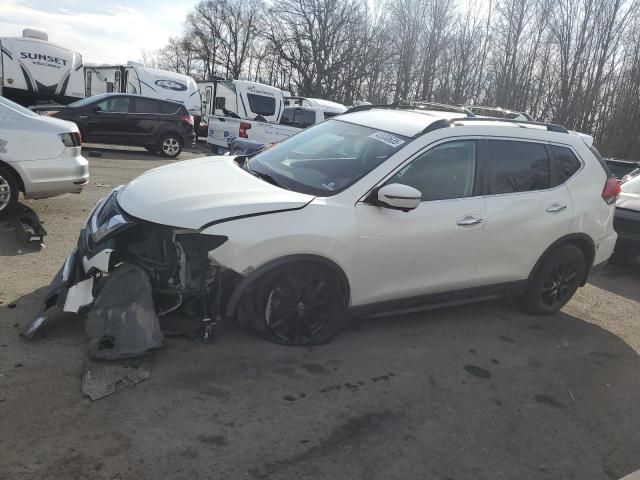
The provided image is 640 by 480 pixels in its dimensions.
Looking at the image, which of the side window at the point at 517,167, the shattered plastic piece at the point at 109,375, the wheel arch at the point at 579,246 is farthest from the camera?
the wheel arch at the point at 579,246

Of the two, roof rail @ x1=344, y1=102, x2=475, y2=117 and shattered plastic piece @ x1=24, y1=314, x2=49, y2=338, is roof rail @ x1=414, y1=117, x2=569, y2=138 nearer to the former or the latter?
roof rail @ x1=344, y1=102, x2=475, y2=117

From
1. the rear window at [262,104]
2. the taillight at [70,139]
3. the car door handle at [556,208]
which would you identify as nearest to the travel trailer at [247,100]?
the rear window at [262,104]

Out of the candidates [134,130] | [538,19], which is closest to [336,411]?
[134,130]

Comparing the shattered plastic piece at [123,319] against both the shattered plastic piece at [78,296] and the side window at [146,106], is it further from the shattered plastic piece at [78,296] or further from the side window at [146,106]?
the side window at [146,106]

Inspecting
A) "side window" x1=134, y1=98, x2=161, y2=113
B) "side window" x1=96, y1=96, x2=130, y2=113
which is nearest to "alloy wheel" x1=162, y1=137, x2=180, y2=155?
"side window" x1=134, y1=98, x2=161, y2=113

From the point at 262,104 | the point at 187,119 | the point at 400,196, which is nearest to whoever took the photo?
the point at 400,196

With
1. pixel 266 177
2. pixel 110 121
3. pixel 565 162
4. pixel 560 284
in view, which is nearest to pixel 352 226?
pixel 266 177

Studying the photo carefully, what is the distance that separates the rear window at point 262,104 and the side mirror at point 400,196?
56.4ft

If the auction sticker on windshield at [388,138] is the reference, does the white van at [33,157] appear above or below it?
below

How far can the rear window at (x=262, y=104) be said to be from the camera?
2012 cm

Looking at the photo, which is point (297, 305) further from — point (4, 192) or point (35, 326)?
point (4, 192)

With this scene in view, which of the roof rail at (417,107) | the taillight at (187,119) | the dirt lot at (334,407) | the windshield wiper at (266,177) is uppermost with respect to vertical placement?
the roof rail at (417,107)

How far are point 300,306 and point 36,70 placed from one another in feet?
61.6

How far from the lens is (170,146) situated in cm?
1536
